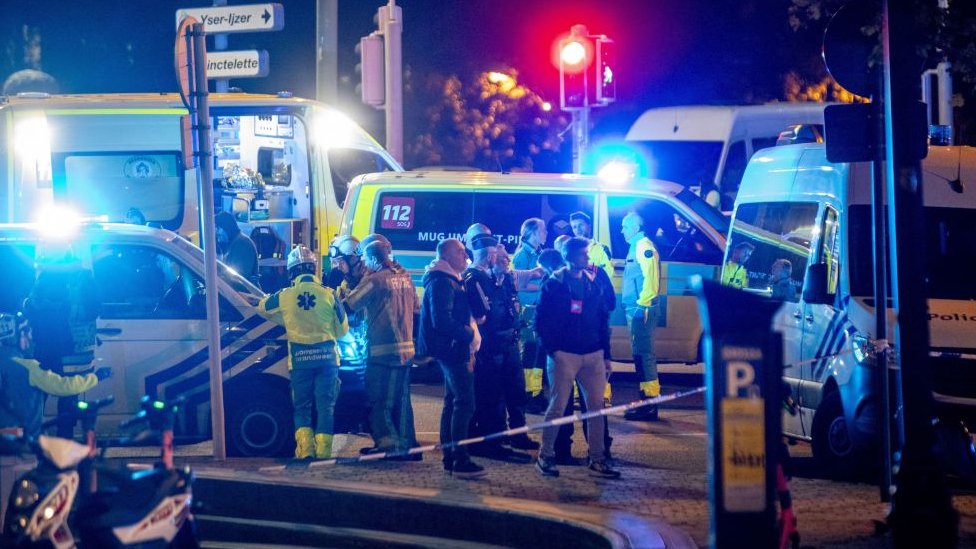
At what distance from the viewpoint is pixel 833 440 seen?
32.8ft

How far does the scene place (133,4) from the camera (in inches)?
1265

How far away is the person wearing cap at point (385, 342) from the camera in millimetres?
10164

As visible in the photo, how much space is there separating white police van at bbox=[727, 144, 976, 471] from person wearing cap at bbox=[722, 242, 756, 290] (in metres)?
0.93

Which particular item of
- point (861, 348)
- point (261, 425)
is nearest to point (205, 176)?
point (261, 425)

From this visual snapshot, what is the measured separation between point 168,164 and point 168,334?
686 centimetres

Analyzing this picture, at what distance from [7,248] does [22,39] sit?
23.5 m

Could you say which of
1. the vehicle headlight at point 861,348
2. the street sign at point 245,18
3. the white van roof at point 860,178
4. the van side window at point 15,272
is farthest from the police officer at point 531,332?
the street sign at point 245,18

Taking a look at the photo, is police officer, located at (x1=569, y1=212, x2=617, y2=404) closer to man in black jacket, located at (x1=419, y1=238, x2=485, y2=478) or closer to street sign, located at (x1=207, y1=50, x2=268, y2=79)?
man in black jacket, located at (x1=419, y1=238, x2=485, y2=478)

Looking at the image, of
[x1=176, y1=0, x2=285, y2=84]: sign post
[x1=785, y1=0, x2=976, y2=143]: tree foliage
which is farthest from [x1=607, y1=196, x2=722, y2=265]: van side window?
[x1=176, y1=0, x2=285, y2=84]: sign post

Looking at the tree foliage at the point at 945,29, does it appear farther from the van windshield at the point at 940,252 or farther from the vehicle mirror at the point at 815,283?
the vehicle mirror at the point at 815,283

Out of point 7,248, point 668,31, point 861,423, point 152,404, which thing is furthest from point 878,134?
point 668,31

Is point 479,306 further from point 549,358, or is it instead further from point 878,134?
point 878,134

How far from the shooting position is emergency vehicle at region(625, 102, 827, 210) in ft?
74.5

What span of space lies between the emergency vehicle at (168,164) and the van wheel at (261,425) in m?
5.62
